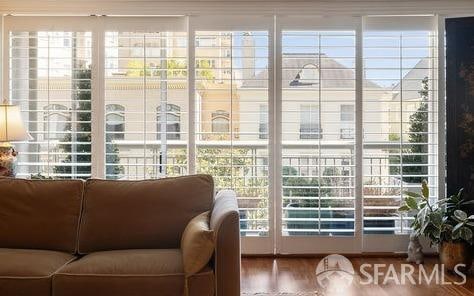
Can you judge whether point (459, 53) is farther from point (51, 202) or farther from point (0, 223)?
point (0, 223)

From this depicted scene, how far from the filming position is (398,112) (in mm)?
4000

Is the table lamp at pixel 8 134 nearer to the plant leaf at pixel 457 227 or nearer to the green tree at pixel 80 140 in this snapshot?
the green tree at pixel 80 140

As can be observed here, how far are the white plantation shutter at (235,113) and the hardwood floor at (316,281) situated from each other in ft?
1.52

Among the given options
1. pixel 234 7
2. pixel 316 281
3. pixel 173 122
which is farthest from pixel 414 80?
pixel 173 122

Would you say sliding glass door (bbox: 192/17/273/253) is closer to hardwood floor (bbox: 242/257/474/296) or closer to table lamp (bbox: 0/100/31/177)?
hardwood floor (bbox: 242/257/474/296)

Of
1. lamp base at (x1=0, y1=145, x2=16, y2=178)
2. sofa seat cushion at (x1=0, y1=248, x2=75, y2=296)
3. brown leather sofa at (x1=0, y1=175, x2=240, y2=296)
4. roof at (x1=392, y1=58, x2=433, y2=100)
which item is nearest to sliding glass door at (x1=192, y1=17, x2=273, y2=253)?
brown leather sofa at (x1=0, y1=175, x2=240, y2=296)

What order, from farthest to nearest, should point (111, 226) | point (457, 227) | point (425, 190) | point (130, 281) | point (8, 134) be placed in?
point (425, 190), point (457, 227), point (8, 134), point (111, 226), point (130, 281)

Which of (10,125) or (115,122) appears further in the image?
(115,122)

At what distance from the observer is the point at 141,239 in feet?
9.05

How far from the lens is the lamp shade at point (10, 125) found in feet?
10.9

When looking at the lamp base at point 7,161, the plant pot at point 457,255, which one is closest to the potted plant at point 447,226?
the plant pot at point 457,255

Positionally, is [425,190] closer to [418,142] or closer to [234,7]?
[418,142]

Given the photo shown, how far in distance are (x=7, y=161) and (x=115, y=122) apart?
990mm

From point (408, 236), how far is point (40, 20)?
3.97 metres
